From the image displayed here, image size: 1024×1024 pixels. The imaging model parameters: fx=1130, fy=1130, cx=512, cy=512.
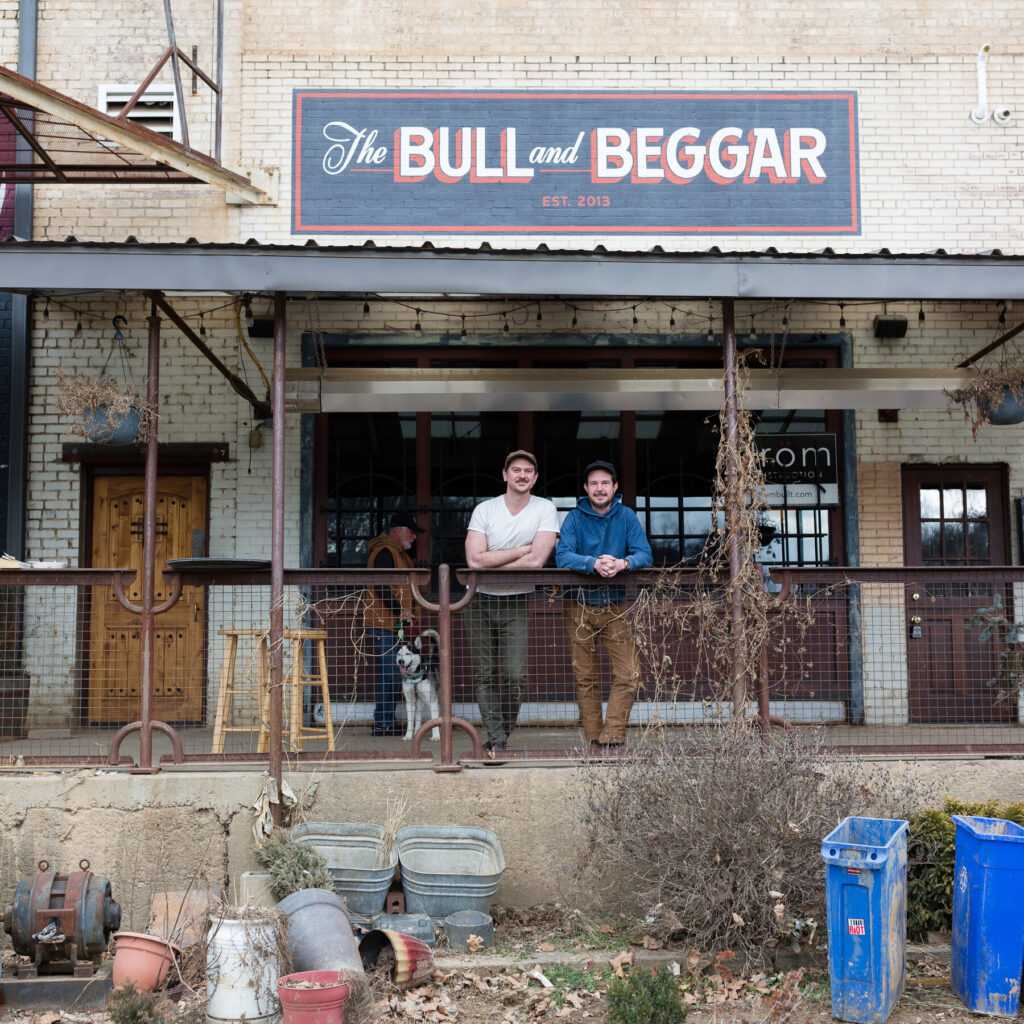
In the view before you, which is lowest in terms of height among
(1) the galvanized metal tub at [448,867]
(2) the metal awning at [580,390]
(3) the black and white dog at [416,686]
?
(1) the galvanized metal tub at [448,867]

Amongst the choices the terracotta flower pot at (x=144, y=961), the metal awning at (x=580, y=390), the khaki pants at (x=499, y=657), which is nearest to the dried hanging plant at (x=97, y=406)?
the metal awning at (x=580, y=390)

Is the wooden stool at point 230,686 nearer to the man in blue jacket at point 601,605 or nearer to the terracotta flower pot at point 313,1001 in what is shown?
the man in blue jacket at point 601,605

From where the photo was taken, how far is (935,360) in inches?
400

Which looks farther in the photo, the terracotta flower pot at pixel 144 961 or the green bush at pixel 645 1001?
the terracotta flower pot at pixel 144 961

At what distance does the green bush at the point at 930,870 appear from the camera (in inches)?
235

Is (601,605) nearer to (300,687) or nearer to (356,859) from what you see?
(356,859)

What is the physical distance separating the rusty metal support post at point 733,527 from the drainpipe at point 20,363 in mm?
6031

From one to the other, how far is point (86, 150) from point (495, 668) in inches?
217

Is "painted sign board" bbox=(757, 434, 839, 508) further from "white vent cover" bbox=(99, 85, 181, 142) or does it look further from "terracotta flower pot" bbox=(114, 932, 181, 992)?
"terracotta flower pot" bbox=(114, 932, 181, 992)

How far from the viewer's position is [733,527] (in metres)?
7.07

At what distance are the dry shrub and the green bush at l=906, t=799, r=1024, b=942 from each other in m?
0.16

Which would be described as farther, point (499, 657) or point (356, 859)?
point (499, 657)

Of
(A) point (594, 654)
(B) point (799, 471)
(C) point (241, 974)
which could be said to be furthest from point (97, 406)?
(B) point (799, 471)

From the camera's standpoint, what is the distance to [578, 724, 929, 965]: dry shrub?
5.68 metres
